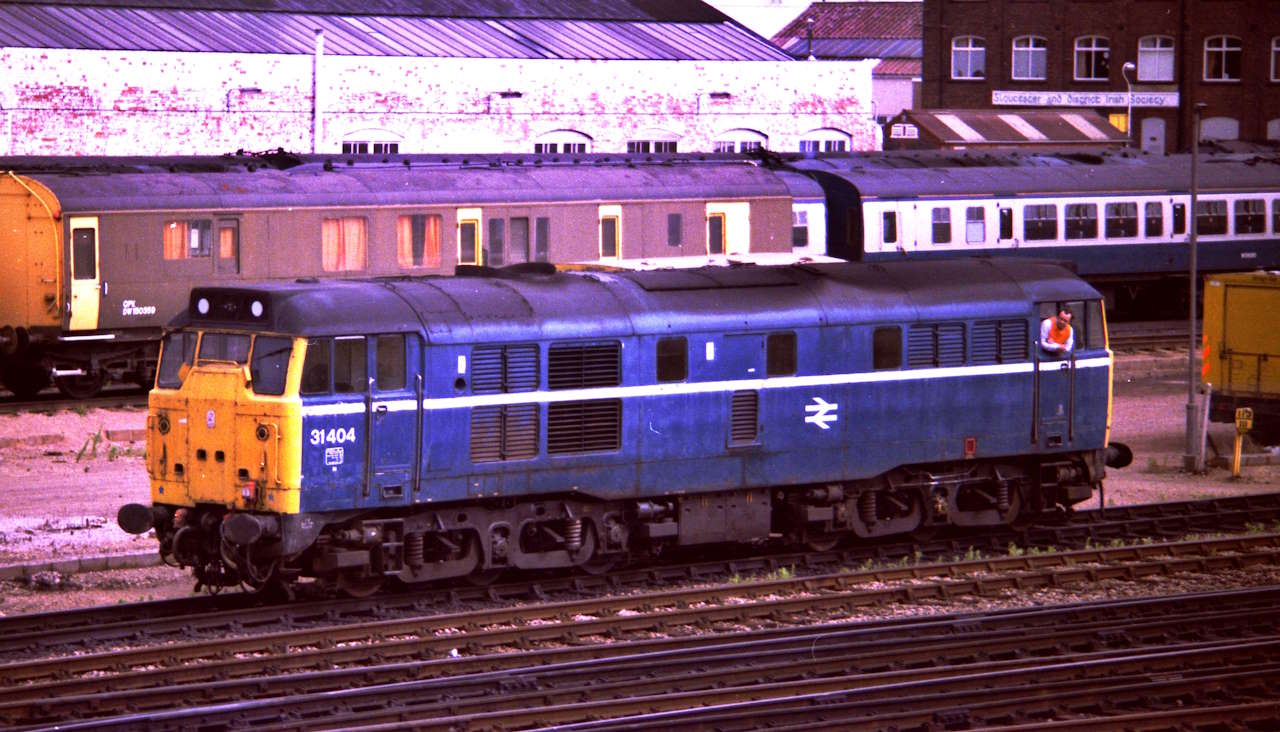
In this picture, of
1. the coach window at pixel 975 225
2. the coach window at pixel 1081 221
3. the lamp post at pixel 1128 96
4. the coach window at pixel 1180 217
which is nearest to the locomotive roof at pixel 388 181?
the coach window at pixel 975 225

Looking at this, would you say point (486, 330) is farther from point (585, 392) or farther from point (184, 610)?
point (184, 610)

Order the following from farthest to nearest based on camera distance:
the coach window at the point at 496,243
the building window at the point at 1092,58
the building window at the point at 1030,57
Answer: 1. the building window at the point at 1030,57
2. the building window at the point at 1092,58
3. the coach window at the point at 496,243

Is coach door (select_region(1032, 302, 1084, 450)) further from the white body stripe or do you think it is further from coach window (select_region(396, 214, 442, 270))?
coach window (select_region(396, 214, 442, 270))

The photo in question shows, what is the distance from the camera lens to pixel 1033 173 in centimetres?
4431

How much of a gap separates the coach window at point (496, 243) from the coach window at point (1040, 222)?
13441 millimetres

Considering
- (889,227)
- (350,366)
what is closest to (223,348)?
(350,366)

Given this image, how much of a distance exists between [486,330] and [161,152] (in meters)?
29.1

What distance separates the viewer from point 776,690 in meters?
15.2

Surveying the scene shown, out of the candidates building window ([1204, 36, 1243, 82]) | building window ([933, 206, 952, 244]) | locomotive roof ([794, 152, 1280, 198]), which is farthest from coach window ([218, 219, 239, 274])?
building window ([1204, 36, 1243, 82])

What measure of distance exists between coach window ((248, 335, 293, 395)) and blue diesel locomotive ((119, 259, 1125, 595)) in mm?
24

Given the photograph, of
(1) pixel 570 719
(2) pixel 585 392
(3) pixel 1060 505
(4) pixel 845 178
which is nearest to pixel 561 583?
(2) pixel 585 392

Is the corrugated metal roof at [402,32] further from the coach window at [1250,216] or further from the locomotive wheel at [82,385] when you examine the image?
the coach window at [1250,216]

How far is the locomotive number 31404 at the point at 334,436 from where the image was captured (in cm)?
1744

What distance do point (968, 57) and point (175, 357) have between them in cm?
6463
